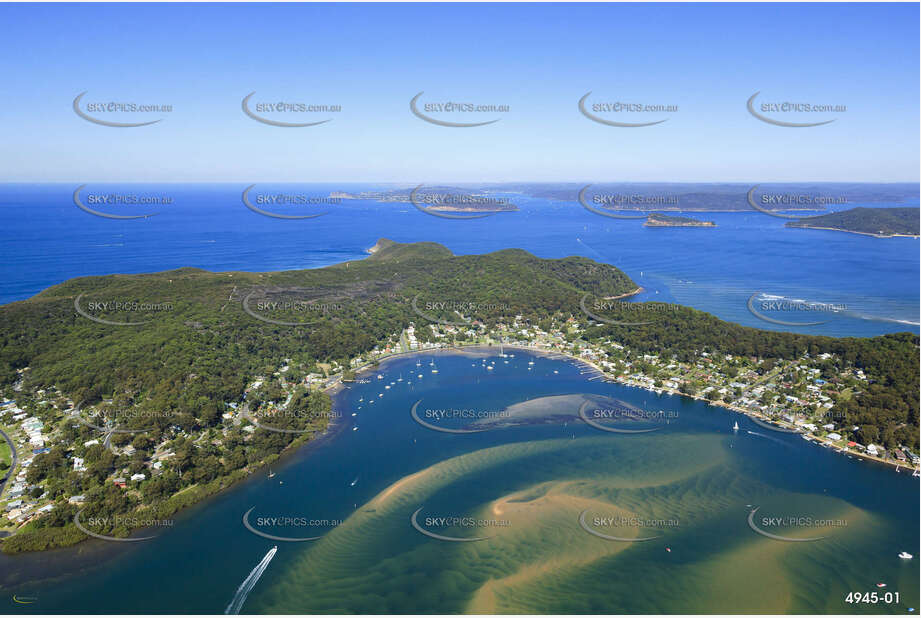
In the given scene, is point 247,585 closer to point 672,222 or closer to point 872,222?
point 672,222

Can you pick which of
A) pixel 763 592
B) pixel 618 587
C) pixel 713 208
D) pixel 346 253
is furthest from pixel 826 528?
pixel 713 208

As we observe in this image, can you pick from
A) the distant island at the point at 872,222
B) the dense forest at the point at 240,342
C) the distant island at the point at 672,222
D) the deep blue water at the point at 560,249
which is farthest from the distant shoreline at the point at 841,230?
the dense forest at the point at 240,342

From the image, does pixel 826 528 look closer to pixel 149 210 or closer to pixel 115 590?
pixel 115 590

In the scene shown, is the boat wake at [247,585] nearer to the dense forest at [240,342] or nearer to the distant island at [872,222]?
the dense forest at [240,342]

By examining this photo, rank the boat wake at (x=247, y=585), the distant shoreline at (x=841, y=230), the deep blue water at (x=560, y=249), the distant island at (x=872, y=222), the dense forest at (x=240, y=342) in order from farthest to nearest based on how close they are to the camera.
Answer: the distant island at (x=872, y=222) < the distant shoreline at (x=841, y=230) < the deep blue water at (x=560, y=249) < the dense forest at (x=240, y=342) < the boat wake at (x=247, y=585)

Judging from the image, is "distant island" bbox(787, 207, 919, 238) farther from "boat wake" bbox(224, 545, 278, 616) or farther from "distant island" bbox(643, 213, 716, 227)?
"boat wake" bbox(224, 545, 278, 616)

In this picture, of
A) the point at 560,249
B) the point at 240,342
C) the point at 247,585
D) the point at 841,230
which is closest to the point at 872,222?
the point at 841,230
